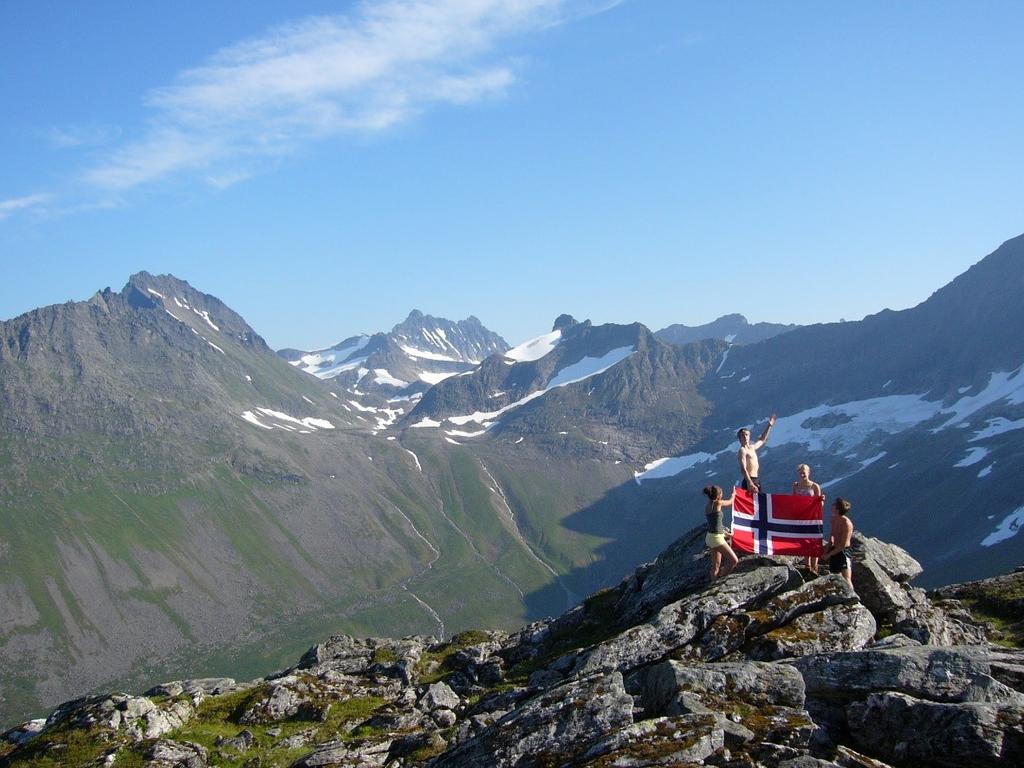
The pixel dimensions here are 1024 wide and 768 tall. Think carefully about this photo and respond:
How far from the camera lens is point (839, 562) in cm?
2633

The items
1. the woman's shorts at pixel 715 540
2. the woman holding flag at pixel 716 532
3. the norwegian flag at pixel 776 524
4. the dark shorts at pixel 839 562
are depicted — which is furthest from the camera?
the norwegian flag at pixel 776 524

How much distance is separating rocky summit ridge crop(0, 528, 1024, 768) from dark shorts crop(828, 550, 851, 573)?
1330 mm

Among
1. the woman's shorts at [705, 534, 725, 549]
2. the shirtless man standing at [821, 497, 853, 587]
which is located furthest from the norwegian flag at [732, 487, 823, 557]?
the woman's shorts at [705, 534, 725, 549]

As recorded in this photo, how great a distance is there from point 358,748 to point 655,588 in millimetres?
14102

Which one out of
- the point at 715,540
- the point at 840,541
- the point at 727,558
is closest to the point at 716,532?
the point at 715,540

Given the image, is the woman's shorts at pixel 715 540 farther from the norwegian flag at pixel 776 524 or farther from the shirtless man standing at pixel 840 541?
the shirtless man standing at pixel 840 541

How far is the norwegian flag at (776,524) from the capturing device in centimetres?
2855

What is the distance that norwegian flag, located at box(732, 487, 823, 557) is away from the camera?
28547 millimetres

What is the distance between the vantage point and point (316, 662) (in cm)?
4547

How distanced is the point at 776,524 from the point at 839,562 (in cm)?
328

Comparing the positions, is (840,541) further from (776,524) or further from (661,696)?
(661,696)

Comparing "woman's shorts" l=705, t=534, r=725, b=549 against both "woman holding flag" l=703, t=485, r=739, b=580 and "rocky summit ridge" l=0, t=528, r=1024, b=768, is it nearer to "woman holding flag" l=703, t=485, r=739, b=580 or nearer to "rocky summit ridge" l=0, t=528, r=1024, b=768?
"woman holding flag" l=703, t=485, r=739, b=580

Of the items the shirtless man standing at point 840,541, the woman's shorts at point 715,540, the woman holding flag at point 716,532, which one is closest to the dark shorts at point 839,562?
Answer: the shirtless man standing at point 840,541

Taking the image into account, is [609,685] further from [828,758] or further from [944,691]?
[944,691]
